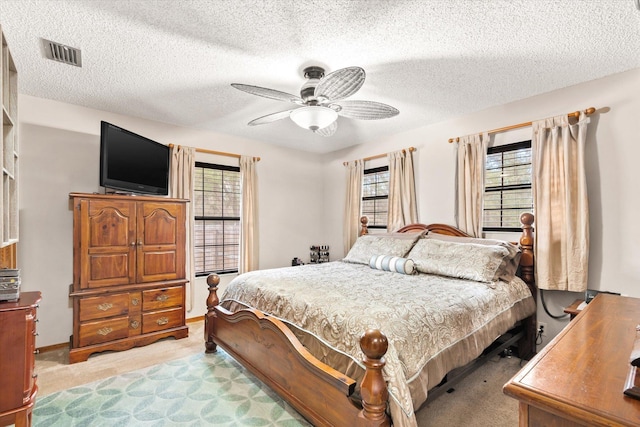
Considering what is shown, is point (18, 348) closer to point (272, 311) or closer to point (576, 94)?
point (272, 311)

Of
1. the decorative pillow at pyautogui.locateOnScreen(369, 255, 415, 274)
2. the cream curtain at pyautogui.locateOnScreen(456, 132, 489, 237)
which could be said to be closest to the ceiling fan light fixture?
the decorative pillow at pyautogui.locateOnScreen(369, 255, 415, 274)

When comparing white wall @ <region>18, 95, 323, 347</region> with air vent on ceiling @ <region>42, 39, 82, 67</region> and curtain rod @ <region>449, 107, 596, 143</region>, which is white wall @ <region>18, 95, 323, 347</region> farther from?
curtain rod @ <region>449, 107, 596, 143</region>

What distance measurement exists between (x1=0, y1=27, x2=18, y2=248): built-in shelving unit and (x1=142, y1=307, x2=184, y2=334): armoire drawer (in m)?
1.52

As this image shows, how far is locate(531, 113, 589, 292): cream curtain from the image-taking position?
2.66m

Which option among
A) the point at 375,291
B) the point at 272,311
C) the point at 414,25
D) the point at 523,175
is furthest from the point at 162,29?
the point at 523,175

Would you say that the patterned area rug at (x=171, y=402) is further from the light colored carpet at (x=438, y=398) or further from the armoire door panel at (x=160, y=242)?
the armoire door panel at (x=160, y=242)

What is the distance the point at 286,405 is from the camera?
2.14 metres

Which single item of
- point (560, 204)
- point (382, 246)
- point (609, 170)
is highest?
point (609, 170)

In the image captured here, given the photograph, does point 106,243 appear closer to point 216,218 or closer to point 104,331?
point 104,331

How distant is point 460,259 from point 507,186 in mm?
1104

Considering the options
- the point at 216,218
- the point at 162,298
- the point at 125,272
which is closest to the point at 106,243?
the point at 125,272

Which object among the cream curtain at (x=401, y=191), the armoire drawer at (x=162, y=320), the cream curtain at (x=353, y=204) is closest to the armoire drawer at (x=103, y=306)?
the armoire drawer at (x=162, y=320)

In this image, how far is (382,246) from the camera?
3.58 m

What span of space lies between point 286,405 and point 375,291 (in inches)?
39.8
